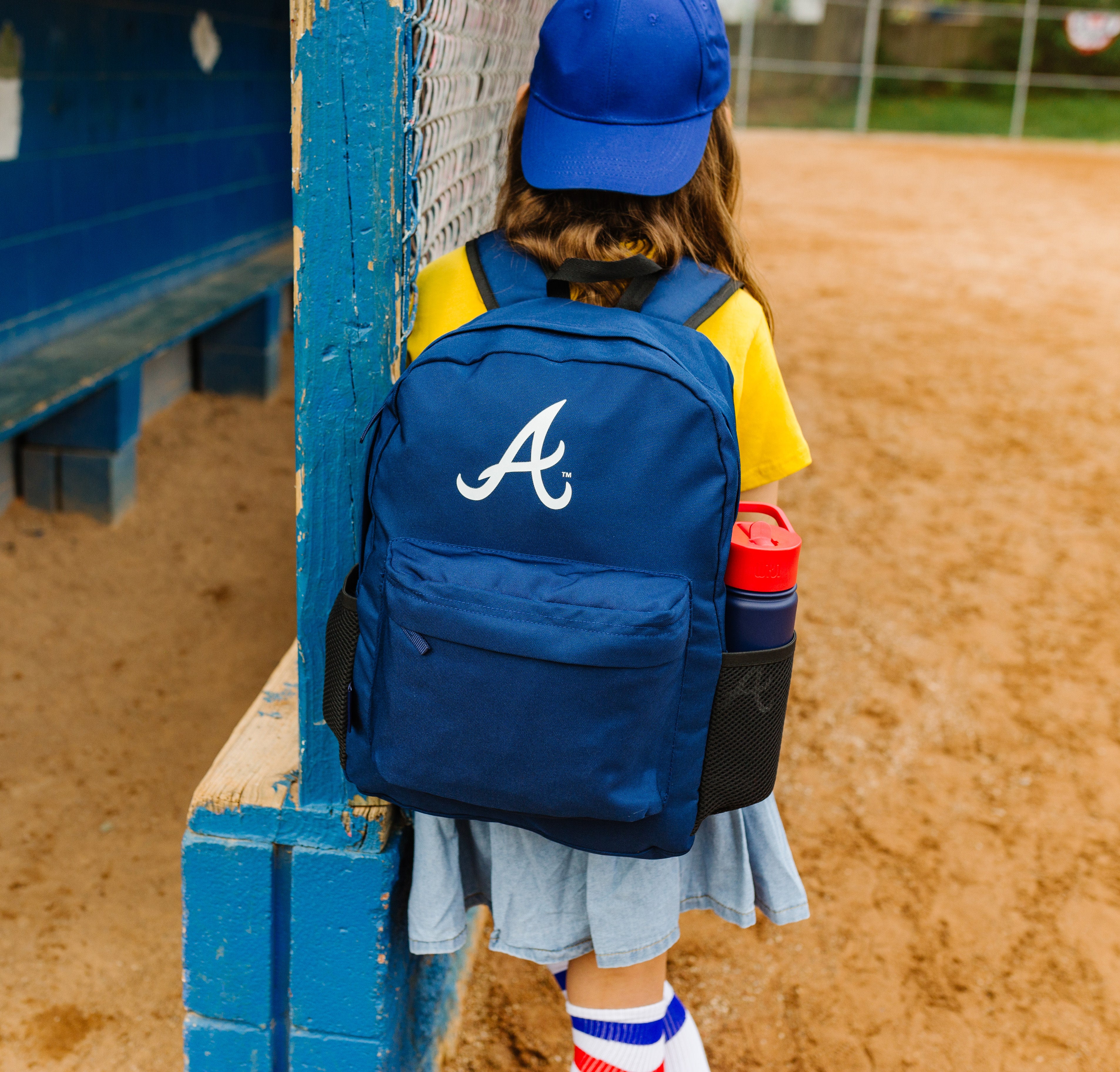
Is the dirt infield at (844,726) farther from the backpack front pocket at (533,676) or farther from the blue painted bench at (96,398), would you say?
the backpack front pocket at (533,676)

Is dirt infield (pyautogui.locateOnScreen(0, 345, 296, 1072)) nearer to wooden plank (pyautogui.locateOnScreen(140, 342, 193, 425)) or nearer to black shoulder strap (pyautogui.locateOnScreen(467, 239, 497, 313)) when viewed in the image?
wooden plank (pyautogui.locateOnScreen(140, 342, 193, 425))

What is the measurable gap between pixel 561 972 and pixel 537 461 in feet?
3.04

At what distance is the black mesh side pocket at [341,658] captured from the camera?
1317 millimetres

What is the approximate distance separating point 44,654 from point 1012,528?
10.7ft

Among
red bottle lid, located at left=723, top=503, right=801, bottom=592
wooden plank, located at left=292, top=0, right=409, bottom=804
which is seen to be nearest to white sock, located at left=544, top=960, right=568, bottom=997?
wooden plank, located at left=292, top=0, right=409, bottom=804

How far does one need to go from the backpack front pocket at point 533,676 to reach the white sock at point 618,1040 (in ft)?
1.39

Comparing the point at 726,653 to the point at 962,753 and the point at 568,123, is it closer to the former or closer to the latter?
the point at 568,123

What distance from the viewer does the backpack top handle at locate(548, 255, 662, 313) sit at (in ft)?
4.29

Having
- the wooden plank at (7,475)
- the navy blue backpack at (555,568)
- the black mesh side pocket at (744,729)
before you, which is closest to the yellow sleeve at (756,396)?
the navy blue backpack at (555,568)

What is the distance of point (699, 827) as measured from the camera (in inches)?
59.9

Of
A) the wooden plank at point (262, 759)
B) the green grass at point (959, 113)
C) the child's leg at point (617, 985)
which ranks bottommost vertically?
the child's leg at point (617, 985)

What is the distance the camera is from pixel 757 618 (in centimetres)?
127

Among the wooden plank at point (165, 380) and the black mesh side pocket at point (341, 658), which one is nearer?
the black mesh side pocket at point (341, 658)

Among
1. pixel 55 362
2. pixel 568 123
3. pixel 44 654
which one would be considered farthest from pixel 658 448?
pixel 55 362
